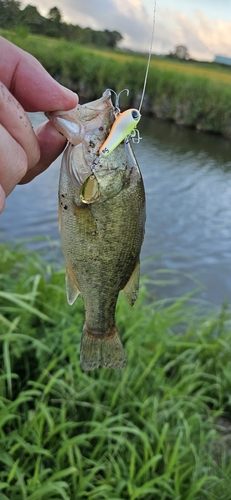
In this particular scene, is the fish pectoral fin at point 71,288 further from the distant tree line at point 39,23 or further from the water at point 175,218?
the water at point 175,218

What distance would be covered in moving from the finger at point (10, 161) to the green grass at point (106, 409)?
165 centimetres

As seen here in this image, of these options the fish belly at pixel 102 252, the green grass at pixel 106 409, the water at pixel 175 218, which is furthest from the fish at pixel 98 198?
the water at pixel 175 218

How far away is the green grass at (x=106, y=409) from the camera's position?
259 centimetres

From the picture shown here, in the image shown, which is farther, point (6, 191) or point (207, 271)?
point (207, 271)

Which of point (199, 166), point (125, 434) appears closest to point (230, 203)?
point (199, 166)

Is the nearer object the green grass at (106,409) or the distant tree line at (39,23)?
the distant tree line at (39,23)

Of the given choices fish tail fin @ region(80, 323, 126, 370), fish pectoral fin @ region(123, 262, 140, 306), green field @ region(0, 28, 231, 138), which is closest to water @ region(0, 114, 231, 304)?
fish tail fin @ region(80, 323, 126, 370)

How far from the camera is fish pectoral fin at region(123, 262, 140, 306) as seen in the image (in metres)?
1.66

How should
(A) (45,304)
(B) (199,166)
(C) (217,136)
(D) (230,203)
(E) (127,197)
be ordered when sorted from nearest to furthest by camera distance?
(E) (127,197) < (A) (45,304) < (D) (230,203) < (B) (199,166) < (C) (217,136)

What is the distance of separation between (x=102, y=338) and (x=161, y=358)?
2196 mm

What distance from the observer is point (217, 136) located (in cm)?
2005

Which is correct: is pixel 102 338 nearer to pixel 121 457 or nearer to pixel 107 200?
pixel 107 200

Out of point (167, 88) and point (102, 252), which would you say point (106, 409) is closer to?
point (102, 252)

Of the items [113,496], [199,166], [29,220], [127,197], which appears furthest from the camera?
[199,166]
